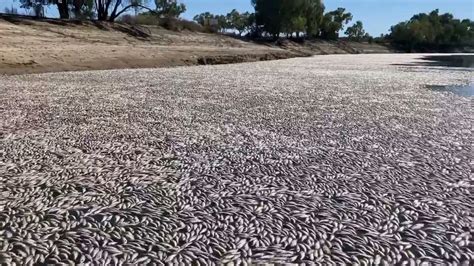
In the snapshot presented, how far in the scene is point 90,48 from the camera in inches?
958

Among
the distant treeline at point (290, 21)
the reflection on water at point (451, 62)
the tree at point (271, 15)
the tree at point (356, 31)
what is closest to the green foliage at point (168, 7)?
the distant treeline at point (290, 21)

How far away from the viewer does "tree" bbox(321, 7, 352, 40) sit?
81.4 metres

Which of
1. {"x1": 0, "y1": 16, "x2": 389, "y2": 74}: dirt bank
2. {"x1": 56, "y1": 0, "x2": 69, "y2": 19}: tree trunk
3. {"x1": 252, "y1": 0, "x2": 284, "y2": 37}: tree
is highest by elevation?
{"x1": 252, "y1": 0, "x2": 284, "y2": 37}: tree

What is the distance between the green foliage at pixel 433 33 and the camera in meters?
95.8

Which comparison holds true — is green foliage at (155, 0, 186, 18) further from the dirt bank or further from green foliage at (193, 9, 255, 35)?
green foliage at (193, 9, 255, 35)

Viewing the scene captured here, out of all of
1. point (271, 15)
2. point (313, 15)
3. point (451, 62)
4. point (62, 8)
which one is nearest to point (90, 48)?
point (62, 8)

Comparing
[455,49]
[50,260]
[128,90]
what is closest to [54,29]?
[128,90]

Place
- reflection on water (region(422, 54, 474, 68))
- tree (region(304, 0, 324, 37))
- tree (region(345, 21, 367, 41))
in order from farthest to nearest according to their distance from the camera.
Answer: tree (region(345, 21, 367, 41)) < tree (region(304, 0, 324, 37)) < reflection on water (region(422, 54, 474, 68))

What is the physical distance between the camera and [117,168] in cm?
494

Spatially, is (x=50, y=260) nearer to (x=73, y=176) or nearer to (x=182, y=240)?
(x=182, y=240)

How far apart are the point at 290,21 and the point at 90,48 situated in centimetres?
4359

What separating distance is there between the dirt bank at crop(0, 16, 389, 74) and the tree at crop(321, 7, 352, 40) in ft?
140

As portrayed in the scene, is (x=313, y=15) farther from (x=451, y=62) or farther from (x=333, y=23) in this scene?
(x=451, y=62)

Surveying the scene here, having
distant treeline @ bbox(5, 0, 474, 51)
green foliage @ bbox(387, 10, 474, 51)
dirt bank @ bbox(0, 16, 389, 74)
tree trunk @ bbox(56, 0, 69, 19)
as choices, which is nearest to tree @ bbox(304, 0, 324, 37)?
distant treeline @ bbox(5, 0, 474, 51)
